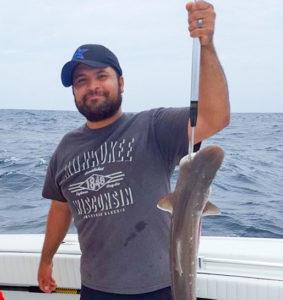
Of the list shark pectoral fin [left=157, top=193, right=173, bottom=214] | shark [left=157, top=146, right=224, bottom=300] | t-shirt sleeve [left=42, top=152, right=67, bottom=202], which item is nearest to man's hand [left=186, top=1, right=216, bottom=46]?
shark [left=157, top=146, right=224, bottom=300]

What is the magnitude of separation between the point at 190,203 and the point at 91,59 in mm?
1239

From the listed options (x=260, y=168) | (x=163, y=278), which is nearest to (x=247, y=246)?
(x=163, y=278)

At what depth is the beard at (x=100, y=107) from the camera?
270 cm

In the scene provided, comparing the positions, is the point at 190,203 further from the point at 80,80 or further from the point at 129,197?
the point at 80,80

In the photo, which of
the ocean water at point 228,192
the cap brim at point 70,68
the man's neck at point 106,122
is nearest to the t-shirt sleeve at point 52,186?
the man's neck at point 106,122

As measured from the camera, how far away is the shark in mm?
1892

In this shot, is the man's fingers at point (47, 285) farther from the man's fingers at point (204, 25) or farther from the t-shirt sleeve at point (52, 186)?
the man's fingers at point (204, 25)

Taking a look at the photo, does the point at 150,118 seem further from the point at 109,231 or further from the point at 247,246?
the point at 247,246

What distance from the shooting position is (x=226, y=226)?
258 inches

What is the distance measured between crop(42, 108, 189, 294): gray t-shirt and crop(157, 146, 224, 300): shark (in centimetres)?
57

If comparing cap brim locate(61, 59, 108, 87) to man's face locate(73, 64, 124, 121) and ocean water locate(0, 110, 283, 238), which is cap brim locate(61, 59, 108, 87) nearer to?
man's face locate(73, 64, 124, 121)

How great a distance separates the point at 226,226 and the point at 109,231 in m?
4.24

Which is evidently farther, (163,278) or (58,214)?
(58,214)

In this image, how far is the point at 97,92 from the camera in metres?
2.68
